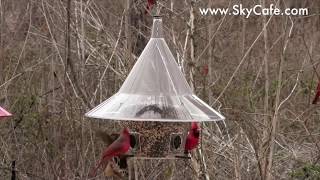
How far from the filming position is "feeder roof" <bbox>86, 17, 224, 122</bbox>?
3283mm

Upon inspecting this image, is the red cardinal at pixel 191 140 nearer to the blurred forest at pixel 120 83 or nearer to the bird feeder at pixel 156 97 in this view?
the bird feeder at pixel 156 97

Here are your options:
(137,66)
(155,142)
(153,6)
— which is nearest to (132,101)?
(137,66)

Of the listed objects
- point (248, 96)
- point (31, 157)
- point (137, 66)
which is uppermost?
point (137, 66)

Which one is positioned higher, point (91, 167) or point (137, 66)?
point (137, 66)

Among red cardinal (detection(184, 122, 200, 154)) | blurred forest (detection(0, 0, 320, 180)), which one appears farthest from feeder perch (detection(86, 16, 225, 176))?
blurred forest (detection(0, 0, 320, 180))

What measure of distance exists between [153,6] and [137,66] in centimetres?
187

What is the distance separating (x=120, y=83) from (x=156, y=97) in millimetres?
2850

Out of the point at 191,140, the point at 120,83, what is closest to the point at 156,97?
the point at 191,140

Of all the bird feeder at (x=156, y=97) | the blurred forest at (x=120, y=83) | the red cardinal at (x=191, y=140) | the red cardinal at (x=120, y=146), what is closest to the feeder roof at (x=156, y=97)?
the bird feeder at (x=156, y=97)

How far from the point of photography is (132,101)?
3.34m

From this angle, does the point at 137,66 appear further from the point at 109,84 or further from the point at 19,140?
the point at 19,140

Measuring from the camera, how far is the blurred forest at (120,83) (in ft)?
17.7

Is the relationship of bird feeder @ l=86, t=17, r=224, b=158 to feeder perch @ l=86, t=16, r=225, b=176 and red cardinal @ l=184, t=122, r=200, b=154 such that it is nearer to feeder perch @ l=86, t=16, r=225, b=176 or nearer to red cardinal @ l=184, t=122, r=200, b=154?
feeder perch @ l=86, t=16, r=225, b=176

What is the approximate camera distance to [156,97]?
3.34 metres
